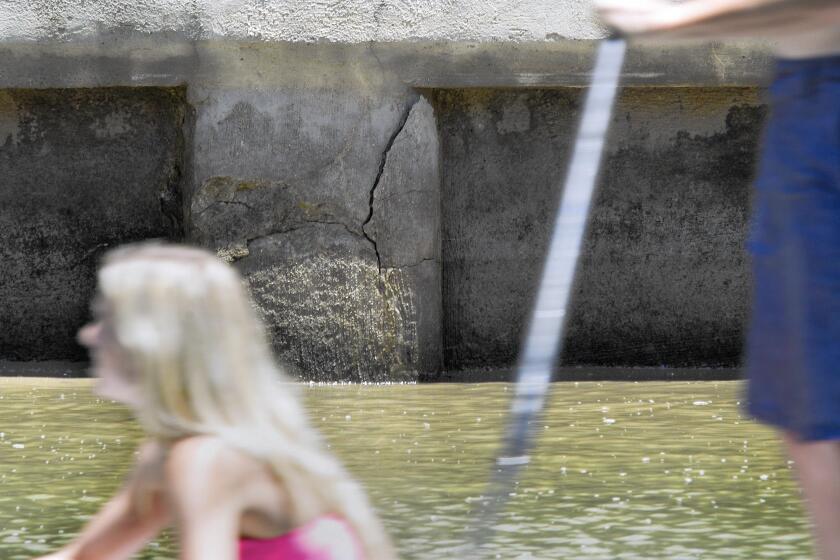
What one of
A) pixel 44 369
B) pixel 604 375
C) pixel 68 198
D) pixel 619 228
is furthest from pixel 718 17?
pixel 68 198

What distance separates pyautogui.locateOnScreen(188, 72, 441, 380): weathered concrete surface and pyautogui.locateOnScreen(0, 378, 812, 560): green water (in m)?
0.31

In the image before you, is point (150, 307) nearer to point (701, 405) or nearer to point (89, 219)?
point (701, 405)

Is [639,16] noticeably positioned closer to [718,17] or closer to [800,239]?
[718,17]

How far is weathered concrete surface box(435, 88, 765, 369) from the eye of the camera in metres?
6.62

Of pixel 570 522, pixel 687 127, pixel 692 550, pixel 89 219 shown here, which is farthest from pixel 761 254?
pixel 89 219

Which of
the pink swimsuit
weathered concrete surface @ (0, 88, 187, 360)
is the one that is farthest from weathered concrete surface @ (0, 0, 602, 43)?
the pink swimsuit

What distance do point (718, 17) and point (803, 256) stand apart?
1.03 ft

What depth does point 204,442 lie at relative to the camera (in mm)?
1580

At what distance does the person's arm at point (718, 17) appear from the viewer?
6.07ft

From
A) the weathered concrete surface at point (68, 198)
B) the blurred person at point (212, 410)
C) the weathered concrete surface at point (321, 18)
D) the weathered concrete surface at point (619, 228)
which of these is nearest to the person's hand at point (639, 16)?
the blurred person at point (212, 410)

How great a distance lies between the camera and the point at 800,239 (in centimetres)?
187

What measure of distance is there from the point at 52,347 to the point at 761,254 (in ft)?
17.2

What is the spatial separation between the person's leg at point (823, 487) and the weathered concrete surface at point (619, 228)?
4.73 m

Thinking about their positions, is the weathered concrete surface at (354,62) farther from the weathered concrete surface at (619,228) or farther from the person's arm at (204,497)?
the person's arm at (204,497)
